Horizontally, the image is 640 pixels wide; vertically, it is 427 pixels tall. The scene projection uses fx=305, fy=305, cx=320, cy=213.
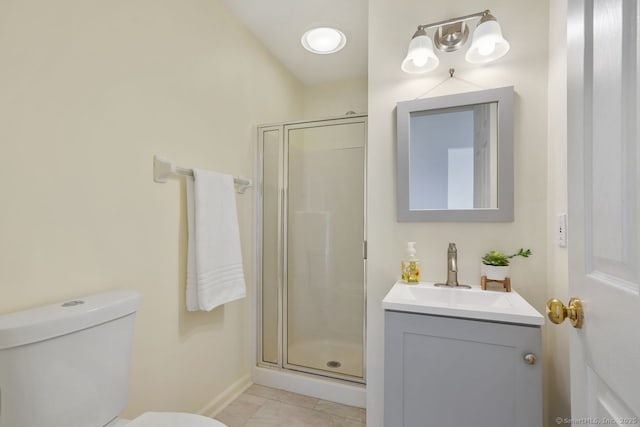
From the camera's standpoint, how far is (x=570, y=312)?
68 centimetres

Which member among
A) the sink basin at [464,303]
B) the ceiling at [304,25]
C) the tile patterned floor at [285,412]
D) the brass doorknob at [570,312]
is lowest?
the tile patterned floor at [285,412]

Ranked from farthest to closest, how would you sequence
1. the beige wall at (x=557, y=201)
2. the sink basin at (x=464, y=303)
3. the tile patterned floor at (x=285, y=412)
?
1. the tile patterned floor at (x=285, y=412)
2. the beige wall at (x=557, y=201)
3. the sink basin at (x=464, y=303)

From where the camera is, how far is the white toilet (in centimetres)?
79

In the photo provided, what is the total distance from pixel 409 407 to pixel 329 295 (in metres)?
0.93

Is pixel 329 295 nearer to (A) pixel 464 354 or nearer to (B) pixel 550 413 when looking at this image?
(A) pixel 464 354

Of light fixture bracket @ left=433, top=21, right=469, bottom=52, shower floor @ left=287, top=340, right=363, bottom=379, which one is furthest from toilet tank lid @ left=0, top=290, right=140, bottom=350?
light fixture bracket @ left=433, top=21, right=469, bottom=52

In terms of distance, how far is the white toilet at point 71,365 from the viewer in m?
0.79

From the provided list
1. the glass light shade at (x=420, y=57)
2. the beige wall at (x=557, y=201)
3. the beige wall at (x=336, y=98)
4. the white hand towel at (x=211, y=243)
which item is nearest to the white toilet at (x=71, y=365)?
the white hand towel at (x=211, y=243)

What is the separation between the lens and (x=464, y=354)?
109cm

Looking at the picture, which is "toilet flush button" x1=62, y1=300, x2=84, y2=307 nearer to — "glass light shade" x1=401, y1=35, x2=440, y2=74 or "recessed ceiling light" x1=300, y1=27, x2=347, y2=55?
"glass light shade" x1=401, y1=35, x2=440, y2=74

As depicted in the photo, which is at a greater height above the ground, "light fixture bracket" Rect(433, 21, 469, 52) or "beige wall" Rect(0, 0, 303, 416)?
"light fixture bracket" Rect(433, 21, 469, 52)

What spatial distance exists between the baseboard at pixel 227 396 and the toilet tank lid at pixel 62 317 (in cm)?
95

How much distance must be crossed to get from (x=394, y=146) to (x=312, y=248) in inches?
34.0

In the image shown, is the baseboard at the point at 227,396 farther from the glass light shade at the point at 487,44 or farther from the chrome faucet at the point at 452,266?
the glass light shade at the point at 487,44
